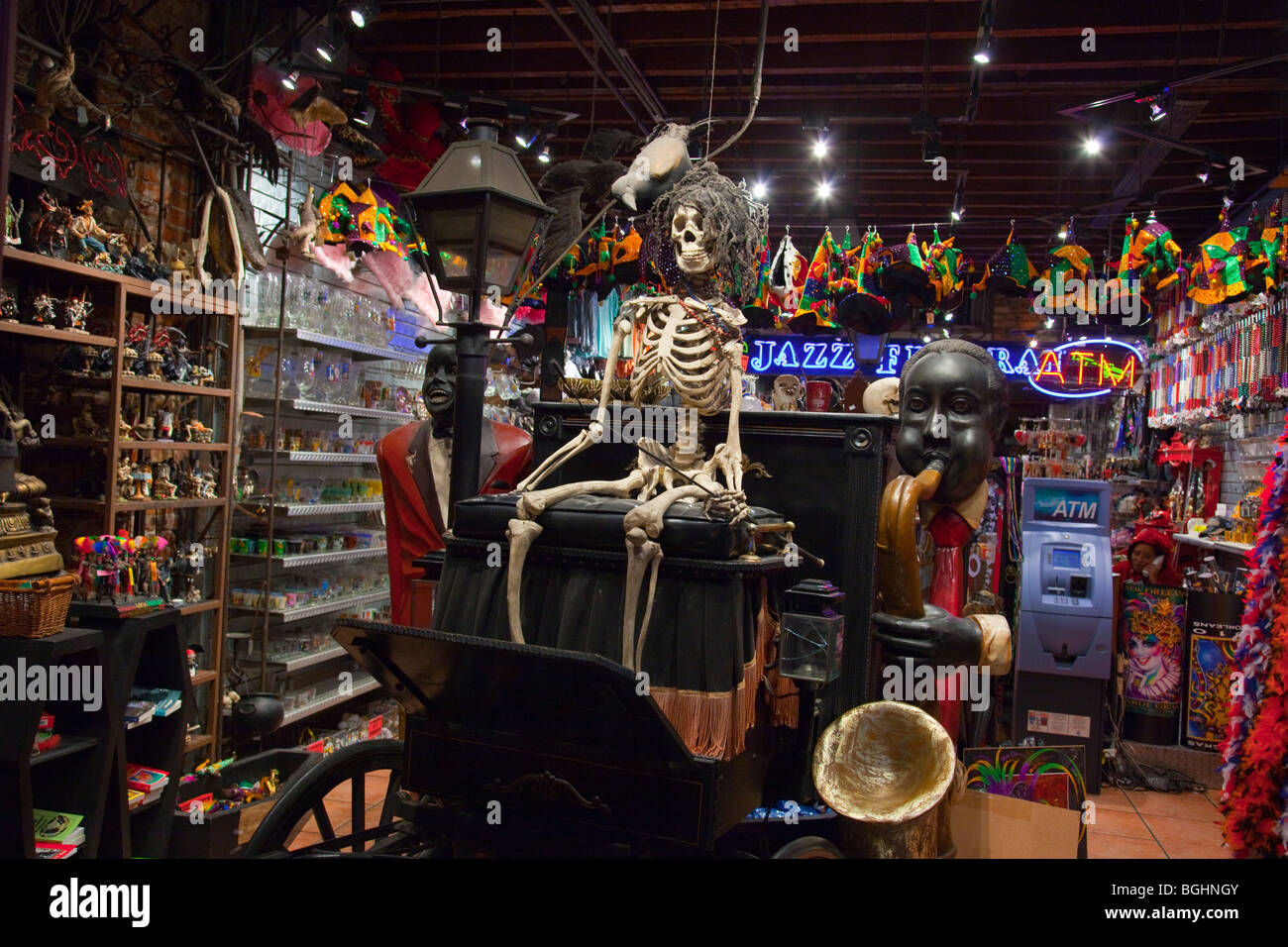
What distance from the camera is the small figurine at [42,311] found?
3.69m

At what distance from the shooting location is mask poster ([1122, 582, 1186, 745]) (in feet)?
19.5

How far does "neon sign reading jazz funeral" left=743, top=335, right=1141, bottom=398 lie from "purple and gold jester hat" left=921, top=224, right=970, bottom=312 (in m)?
1.25

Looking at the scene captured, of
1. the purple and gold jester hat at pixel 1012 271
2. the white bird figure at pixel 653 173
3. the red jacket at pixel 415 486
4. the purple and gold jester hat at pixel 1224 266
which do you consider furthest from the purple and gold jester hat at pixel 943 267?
the white bird figure at pixel 653 173

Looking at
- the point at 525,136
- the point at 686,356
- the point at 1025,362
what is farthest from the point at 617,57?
the point at 1025,362

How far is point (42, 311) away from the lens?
3703mm

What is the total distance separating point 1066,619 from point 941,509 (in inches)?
121

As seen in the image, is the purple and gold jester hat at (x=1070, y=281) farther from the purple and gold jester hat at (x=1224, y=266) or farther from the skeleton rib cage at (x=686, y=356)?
the skeleton rib cage at (x=686, y=356)

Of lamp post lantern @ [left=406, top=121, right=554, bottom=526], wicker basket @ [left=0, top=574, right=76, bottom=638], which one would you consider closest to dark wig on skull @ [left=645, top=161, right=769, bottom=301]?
lamp post lantern @ [left=406, top=121, right=554, bottom=526]

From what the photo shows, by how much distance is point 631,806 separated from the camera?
2.18 meters

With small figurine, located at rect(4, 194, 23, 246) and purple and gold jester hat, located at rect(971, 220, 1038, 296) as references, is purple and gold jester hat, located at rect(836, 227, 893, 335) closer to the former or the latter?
purple and gold jester hat, located at rect(971, 220, 1038, 296)
